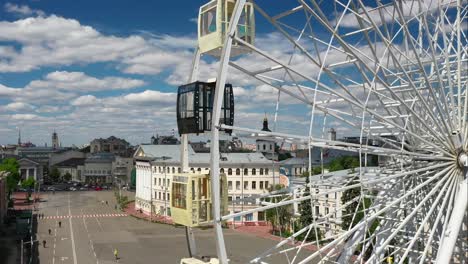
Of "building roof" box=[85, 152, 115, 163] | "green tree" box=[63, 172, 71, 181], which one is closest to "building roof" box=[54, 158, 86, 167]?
"green tree" box=[63, 172, 71, 181]

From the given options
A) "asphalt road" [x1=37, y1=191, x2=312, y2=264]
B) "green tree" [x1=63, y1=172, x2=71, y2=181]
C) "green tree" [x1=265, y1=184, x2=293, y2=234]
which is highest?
"green tree" [x1=63, y1=172, x2=71, y2=181]

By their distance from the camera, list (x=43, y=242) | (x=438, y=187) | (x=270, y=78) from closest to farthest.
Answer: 1. (x=438, y=187)
2. (x=270, y=78)
3. (x=43, y=242)

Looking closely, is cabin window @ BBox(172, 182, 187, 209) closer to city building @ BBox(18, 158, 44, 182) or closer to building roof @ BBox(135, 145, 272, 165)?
building roof @ BBox(135, 145, 272, 165)

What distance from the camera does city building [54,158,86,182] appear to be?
162 m

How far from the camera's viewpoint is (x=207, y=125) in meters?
18.8

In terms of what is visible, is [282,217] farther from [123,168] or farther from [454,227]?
[123,168]

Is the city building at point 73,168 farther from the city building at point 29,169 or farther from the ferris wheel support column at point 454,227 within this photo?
the ferris wheel support column at point 454,227

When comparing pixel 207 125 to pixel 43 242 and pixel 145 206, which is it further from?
pixel 145 206

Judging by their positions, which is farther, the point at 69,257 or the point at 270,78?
the point at 69,257

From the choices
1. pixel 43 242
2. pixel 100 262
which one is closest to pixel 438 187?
pixel 100 262

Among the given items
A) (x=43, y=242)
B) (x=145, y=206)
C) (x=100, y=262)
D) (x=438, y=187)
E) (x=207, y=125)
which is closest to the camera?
(x=438, y=187)

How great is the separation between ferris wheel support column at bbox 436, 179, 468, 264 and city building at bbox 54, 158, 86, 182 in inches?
6081

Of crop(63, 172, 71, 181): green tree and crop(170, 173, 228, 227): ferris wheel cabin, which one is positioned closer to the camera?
crop(170, 173, 228, 227): ferris wheel cabin

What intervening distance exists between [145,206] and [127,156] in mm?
73543
